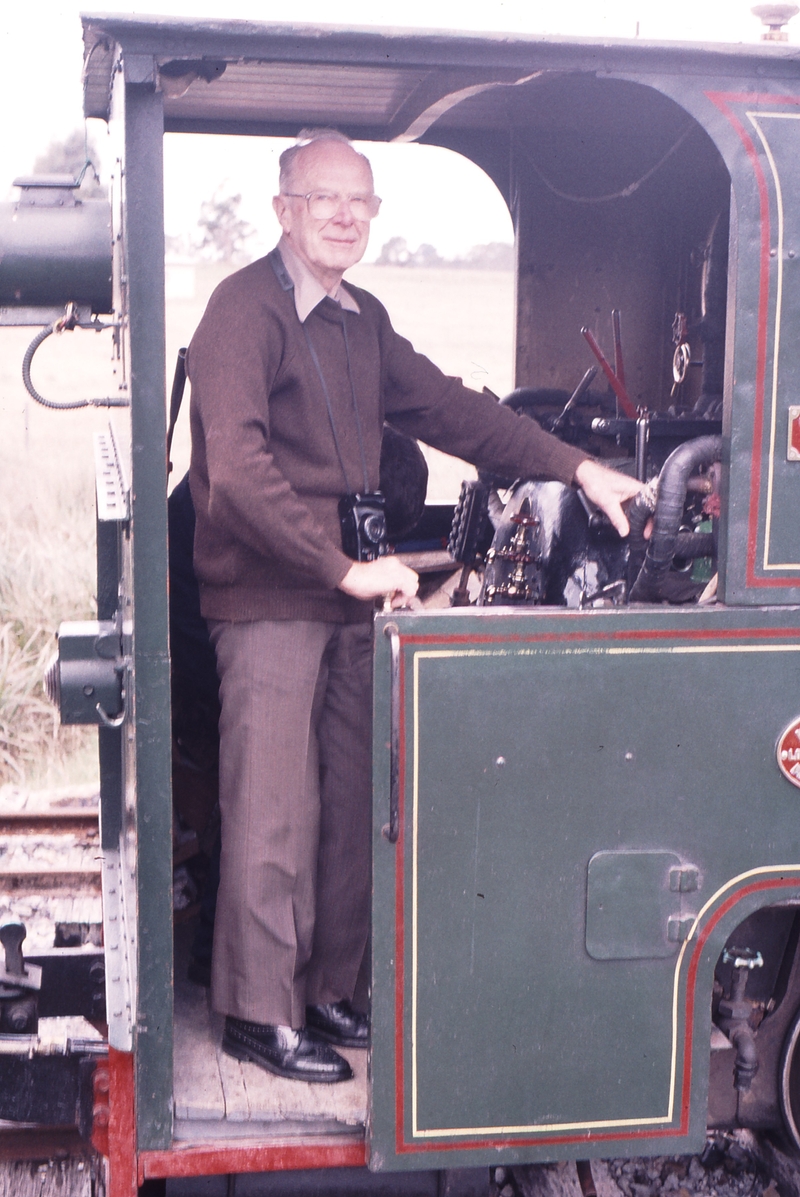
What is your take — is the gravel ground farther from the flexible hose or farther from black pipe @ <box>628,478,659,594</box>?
the flexible hose

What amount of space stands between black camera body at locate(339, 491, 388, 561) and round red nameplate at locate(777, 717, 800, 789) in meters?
0.91

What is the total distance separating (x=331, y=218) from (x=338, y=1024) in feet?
5.93

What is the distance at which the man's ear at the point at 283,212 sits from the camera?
2.76 meters

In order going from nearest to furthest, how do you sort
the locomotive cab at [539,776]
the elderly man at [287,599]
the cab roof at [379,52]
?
Result: the cab roof at [379,52]
the locomotive cab at [539,776]
the elderly man at [287,599]

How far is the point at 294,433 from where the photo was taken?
2.71 metres

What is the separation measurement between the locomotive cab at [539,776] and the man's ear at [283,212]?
0.38m

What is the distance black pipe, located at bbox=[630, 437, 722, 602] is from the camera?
2459mm

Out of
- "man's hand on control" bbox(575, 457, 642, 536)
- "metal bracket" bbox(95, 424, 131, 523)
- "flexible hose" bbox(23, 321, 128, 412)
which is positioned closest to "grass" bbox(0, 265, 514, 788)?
"metal bracket" bbox(95, 424, 131, 523)

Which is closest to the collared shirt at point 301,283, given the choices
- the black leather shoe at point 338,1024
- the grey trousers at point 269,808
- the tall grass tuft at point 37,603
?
the grey trousers at point 269,808

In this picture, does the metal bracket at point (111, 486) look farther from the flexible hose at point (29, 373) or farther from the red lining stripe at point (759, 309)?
the red lining stripe at point (759, 309)

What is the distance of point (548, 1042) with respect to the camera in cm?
247

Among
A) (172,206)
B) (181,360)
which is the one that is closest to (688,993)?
(181,360)

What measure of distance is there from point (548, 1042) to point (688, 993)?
0.29 meters

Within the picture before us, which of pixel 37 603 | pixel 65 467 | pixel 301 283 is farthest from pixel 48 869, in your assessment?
pixel 65 467
